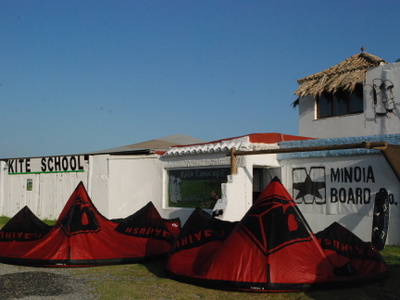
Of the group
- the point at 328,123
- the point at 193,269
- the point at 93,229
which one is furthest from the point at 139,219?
the point at 328,123

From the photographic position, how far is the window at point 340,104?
16.7m

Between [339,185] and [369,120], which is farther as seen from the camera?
[369,120]

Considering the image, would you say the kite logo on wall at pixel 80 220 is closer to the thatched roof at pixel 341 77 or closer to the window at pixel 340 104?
the thatched roof at pixel 341 77

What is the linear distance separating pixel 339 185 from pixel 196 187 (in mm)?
4390

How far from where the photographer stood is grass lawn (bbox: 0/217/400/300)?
21.9ft

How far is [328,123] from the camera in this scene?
17469 mm

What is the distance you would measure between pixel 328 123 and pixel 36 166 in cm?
1174

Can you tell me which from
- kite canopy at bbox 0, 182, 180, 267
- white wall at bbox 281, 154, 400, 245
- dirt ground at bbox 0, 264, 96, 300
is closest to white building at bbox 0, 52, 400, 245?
white wall at bbox 281, 154, 400, 245

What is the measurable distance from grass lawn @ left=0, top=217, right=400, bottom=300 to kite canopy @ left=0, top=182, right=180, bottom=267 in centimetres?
47

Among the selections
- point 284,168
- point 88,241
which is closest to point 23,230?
point 88,241

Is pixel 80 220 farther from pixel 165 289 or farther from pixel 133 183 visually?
pixel 133 183

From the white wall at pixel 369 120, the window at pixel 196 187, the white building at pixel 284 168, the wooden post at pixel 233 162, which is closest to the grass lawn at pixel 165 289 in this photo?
the white building at pixel 284 168

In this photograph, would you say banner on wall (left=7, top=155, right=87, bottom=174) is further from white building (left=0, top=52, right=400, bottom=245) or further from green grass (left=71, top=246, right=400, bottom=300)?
green grass (left=71, top=246, right=400, bottom=300)

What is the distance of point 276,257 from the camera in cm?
704
